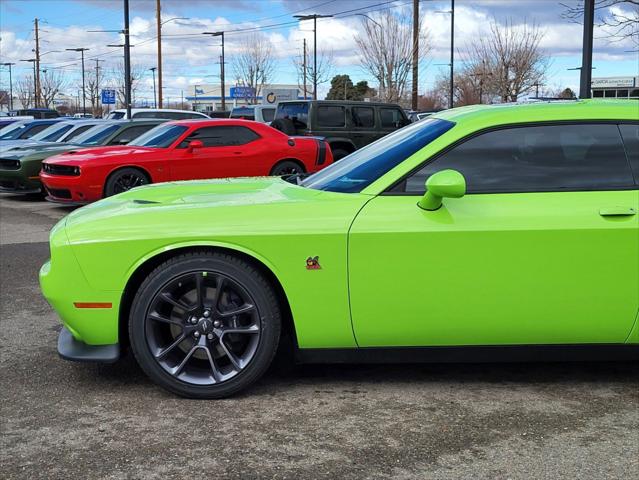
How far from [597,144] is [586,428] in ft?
4.81

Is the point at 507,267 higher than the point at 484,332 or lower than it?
higher

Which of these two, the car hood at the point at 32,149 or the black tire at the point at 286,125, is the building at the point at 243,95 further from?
the car hood at the point at 32,149

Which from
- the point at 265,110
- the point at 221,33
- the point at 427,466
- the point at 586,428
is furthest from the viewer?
the point at 221,33

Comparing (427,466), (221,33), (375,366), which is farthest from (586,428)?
(221,33)

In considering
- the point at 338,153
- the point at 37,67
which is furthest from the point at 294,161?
the point at 37,67

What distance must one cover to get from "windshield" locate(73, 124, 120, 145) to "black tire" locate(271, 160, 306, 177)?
3.93m

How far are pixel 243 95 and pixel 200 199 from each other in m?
71.6

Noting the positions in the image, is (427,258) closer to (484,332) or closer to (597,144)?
(484,332)

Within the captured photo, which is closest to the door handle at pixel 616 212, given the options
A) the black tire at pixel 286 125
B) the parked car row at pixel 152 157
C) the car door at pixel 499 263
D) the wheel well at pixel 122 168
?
the car door at pixel 499 263

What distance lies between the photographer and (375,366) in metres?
4.42

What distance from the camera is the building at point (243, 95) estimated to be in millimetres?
58725

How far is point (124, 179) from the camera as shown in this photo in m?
11.8

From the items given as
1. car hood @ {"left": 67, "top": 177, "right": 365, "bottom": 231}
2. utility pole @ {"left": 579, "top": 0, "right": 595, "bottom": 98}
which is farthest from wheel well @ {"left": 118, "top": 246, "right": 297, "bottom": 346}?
utility pole @ {"left": 579, "top": 0, "right": 595, "bottom": 98}

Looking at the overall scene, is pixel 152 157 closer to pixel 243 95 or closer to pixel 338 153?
pixel 338 153
